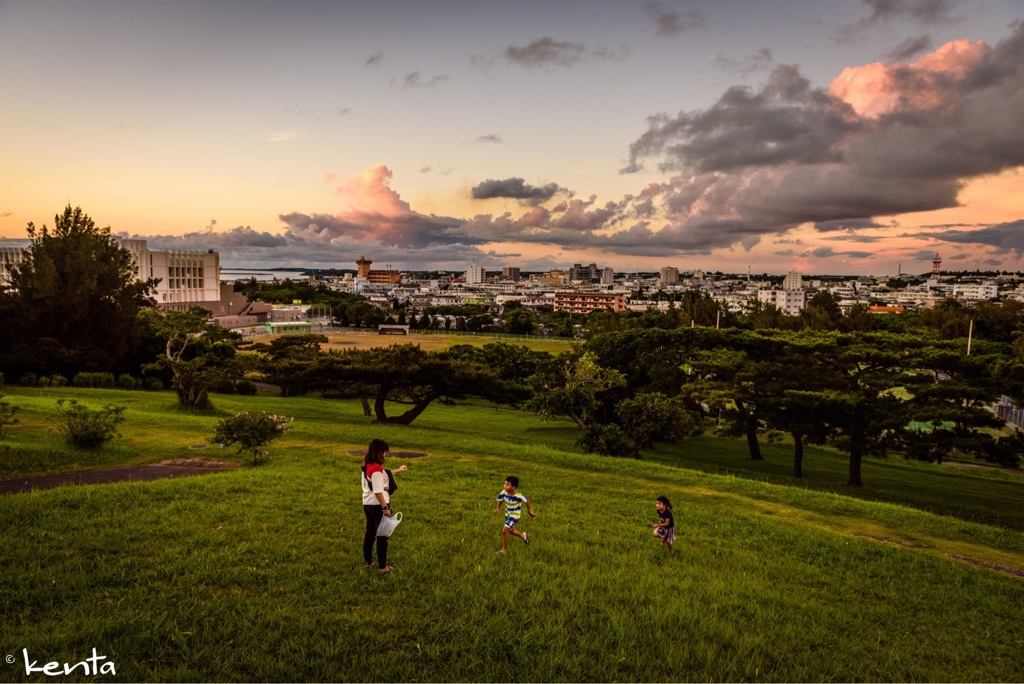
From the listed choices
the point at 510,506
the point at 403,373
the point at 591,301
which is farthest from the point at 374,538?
the point at 591,301

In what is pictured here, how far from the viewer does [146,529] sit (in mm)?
8031

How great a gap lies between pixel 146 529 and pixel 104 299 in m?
30.8

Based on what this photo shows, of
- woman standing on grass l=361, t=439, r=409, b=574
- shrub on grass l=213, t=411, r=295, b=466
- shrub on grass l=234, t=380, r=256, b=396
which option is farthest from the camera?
shrub on grass l=234, t=380, r=256, b=396

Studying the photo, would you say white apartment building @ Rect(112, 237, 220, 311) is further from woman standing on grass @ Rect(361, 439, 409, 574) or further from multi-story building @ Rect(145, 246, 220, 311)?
woman standing on grass @ Rect(361, 439, 409, 574)

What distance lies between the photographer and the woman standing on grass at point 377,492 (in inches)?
265

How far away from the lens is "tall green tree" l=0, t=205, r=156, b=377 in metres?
29.2

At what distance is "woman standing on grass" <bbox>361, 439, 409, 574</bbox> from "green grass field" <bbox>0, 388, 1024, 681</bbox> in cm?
39

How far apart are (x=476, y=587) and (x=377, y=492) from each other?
160cm

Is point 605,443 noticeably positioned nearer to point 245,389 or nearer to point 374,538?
point 374,538

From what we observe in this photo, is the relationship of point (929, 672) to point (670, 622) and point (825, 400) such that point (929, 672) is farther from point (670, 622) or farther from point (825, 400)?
point (825, 400)

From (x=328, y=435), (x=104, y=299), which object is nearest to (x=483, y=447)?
(x=328, y=435)

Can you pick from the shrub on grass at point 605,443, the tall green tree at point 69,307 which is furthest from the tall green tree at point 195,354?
the shrub on grass at point 605,443

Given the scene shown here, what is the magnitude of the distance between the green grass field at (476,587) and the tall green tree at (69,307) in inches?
787

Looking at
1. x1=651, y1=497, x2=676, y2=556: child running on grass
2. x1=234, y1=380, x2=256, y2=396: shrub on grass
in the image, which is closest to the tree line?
x1=234, y1=380, x2=256, y2=396: shrub on grass
